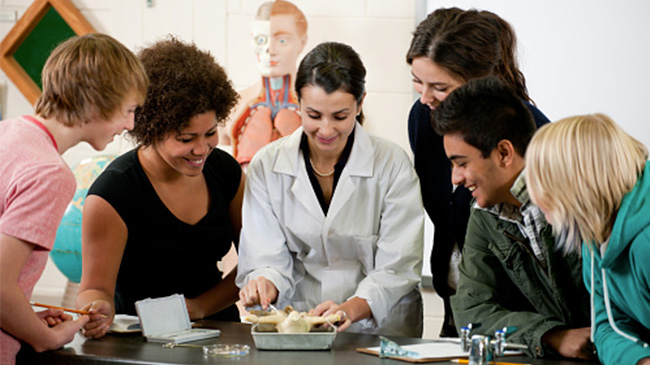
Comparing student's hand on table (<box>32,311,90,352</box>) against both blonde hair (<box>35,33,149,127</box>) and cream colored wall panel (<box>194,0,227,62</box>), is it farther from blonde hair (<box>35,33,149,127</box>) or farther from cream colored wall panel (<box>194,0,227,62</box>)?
cream colored wall panel (<box>194,0,227,62</box>)

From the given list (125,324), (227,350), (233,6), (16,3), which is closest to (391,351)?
(227,350)

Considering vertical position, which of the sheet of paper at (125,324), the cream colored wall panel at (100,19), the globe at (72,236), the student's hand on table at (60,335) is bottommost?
the globe at (72,236)

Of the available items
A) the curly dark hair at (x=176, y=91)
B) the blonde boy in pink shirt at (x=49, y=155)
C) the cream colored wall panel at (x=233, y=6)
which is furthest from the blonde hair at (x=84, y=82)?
the cream colored wall panel at (x=233, y=6)

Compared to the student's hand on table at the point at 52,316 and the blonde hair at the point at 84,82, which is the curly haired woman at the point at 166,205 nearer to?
the student's hand on table at the point at 52,316

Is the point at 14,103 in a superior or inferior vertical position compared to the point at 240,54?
inferior

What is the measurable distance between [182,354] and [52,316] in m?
0.33

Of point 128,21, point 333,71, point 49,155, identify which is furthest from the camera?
point 128,21

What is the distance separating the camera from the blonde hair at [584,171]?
1.36 meters

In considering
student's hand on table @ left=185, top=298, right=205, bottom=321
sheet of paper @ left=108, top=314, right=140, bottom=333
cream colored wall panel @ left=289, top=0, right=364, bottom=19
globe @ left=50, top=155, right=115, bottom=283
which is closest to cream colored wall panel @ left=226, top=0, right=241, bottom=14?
cream colored wall panel @ left=289, top=0, right=364, bottom=19

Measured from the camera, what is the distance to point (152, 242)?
2.06 metres

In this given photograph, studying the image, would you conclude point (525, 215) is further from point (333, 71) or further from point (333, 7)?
point (333, 7)

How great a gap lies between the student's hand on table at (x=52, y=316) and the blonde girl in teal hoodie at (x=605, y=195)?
1.07 m

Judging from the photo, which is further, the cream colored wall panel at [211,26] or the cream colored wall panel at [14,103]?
the cream colored wall panel at [14,103]

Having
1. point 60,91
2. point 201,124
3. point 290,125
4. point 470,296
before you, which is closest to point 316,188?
point 201,124
